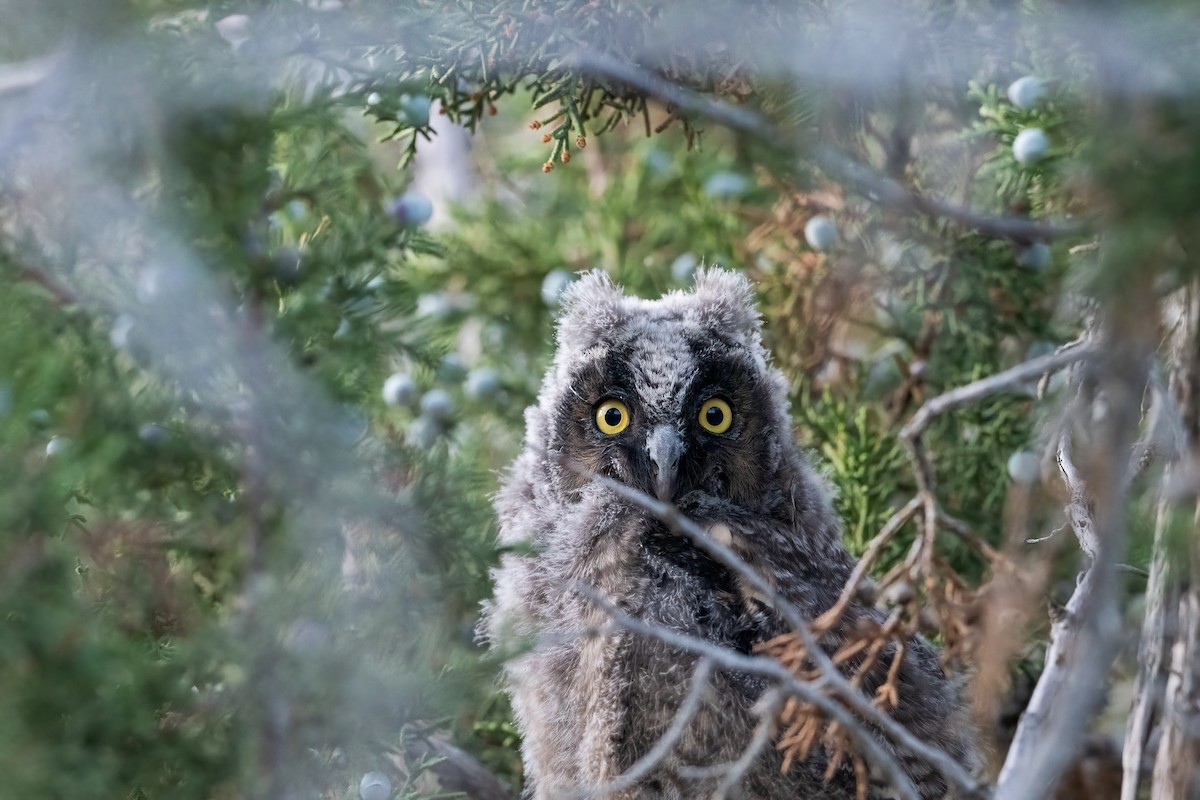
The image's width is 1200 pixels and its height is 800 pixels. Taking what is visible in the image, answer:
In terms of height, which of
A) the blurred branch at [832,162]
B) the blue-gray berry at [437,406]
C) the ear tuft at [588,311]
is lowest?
the blue-gray berry at [437,406]

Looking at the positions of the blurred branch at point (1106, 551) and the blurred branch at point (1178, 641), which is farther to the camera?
the blurred branch at point (1178, 641)

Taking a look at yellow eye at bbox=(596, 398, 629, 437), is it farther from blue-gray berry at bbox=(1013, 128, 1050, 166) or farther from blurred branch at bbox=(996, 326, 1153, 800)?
blurred branch at bbox=(996, 326, 1153, 800)

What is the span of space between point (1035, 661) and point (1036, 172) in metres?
1.10

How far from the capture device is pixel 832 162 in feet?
8.36

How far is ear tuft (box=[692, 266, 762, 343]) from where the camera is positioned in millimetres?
2703

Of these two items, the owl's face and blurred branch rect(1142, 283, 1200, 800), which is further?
the owl's face

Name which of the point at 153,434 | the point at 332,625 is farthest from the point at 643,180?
the point at 332,625

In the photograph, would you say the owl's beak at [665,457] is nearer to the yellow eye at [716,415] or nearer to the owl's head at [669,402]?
the owl's head at [669,402]

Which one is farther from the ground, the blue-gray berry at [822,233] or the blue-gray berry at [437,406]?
the blue-gray berry at [822,233]

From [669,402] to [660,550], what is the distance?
0.30m

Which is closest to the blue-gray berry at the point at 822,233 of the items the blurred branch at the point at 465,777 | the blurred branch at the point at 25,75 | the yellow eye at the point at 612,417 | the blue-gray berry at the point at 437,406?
the yellow eye at the point at 612,417

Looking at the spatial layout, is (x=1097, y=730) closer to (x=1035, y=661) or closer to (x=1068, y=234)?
(x=1035, y=661)

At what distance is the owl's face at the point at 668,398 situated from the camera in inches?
97.8

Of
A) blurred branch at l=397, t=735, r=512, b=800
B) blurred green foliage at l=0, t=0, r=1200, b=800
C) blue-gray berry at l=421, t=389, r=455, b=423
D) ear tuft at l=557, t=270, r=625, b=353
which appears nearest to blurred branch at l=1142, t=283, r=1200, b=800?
blurred green foliage at l=0, t=0, r=1200, b=800
